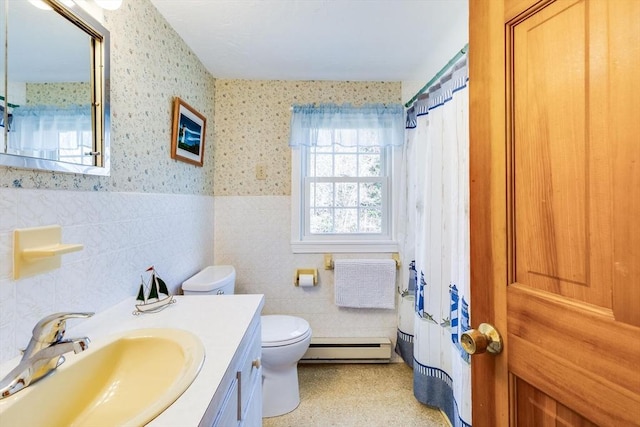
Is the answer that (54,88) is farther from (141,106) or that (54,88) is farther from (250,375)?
(250,375)

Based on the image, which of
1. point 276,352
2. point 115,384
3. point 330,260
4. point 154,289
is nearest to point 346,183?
point 330,260

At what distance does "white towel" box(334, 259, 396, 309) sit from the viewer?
2.18m

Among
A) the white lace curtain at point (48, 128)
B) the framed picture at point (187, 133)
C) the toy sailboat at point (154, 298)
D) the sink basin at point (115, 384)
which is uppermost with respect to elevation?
the framed picture at point (187, 133)

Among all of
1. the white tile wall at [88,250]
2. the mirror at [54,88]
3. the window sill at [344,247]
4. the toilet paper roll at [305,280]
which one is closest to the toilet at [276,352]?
the white tile wall at [88,250]

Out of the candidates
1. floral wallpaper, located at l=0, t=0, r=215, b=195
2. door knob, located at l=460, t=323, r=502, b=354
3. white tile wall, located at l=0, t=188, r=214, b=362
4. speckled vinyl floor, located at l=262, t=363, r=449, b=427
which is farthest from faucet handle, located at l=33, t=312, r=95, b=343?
speckled vinyl floor, located at l=262, t=363, r=449, b=427

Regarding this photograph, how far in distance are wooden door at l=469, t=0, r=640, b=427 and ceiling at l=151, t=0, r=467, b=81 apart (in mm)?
917

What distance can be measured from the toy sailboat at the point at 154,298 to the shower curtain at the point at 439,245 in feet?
4.32

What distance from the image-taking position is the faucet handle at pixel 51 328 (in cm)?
62

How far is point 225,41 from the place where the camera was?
1.72m

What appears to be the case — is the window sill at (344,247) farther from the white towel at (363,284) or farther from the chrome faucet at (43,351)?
the chrome faucet at (43,351)

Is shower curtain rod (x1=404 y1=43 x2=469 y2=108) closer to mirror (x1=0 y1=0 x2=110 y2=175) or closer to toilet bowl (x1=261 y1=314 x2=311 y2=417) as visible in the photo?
mirror (x1=0 y1=0 x2=110 y2=175)

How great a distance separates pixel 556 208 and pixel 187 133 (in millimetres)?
1762

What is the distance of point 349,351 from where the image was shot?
2.17m

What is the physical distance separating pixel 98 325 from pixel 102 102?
0.77m
